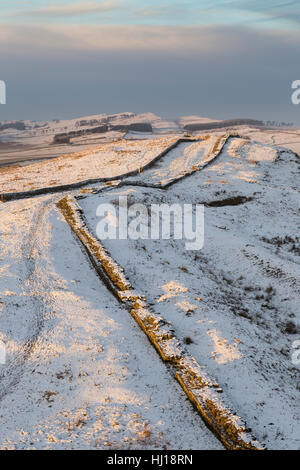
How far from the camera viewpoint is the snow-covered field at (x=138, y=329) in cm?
991

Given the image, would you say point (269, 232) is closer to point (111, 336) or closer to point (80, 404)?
point (111, 336)

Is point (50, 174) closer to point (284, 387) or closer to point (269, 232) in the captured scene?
point (269, 232)

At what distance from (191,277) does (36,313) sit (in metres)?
9.76

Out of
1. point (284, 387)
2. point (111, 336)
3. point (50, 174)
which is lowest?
point (284, 387)

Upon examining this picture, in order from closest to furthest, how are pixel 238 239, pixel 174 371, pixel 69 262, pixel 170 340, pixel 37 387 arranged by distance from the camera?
pixel 37 387, pixel 174 371, pixel 170 340, pixel 69 262, pixel 238 239

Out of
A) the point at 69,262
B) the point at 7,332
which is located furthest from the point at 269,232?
the point at 7,332

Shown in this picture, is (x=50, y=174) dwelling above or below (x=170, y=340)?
above

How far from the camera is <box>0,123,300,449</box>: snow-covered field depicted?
32.5ft

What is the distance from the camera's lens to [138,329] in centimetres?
1480

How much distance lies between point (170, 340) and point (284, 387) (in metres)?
4.80

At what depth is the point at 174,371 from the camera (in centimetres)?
1212
